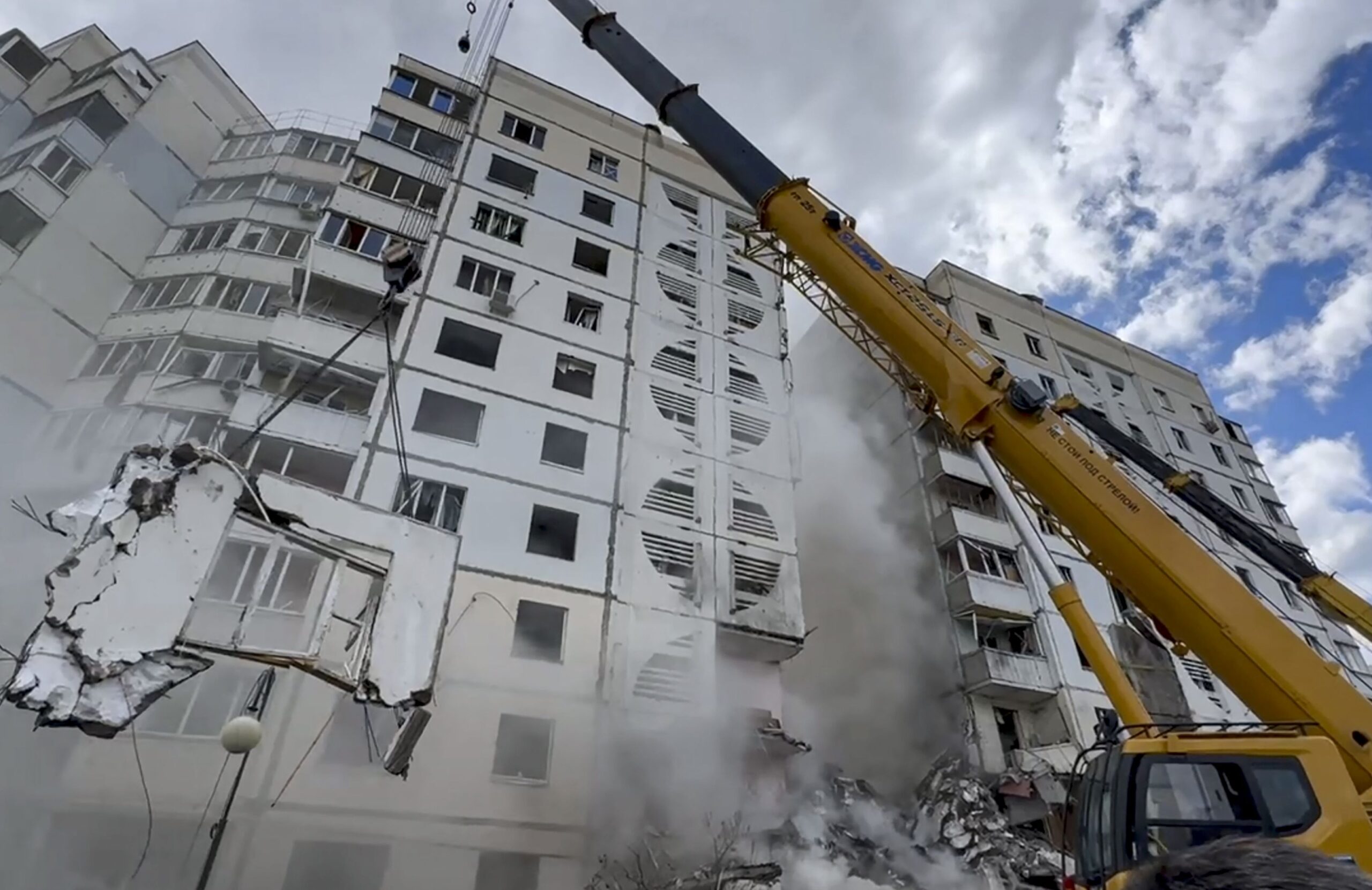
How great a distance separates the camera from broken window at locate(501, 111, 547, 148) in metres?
23.5

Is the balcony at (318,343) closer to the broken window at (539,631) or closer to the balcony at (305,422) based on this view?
the balcony at (305,422)

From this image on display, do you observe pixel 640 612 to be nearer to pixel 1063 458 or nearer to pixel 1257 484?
pixel 1063 458

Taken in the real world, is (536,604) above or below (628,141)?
below

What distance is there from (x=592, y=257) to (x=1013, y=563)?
17.2 metres

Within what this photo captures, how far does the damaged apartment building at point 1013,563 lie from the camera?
20859 millimetres

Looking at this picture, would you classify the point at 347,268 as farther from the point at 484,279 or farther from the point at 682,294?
the point at 682,294

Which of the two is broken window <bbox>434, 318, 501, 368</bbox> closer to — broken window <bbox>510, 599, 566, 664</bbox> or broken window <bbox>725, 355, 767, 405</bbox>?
broken window <bbox>510, 599, 566, 664</bbox>

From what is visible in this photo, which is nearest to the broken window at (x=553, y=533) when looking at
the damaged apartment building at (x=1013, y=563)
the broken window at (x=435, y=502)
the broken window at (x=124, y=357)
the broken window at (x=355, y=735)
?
the broken window at (x=435, y=502)

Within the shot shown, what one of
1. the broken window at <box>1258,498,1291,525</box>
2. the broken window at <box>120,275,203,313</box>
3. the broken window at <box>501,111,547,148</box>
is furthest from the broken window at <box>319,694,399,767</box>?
the broken window at <box>1258,498,1291,525</box>

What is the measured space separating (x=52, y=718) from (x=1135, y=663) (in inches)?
1015

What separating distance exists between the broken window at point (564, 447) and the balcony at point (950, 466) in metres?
13.8

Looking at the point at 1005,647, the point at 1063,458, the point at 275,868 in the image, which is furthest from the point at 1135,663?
the point at 275,868

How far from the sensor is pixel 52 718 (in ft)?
18.2

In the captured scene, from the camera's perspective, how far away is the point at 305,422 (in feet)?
49.8
